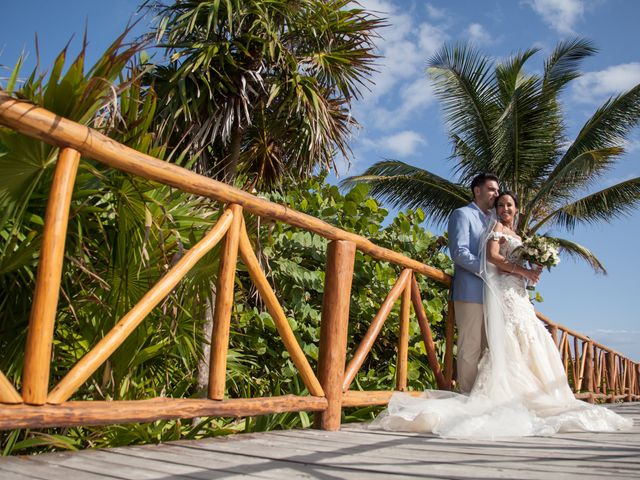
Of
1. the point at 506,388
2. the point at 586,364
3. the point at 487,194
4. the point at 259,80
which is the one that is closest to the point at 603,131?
the point at 586,364

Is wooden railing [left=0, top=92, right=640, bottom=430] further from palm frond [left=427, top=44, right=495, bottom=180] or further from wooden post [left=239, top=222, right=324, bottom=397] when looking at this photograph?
palm frond [left=427, top=44, right=495, bottom=180]

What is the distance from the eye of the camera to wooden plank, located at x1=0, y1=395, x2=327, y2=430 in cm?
167

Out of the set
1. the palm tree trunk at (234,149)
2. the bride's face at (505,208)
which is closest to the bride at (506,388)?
Answer: the bride's face at (505,208)

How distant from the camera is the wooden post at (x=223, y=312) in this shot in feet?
7.83

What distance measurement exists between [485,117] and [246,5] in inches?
292

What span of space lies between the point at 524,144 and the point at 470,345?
10442 mm

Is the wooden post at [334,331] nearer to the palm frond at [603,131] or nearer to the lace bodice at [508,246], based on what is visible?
the lace bodice at [508,246]

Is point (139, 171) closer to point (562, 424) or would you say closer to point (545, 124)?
point (562, 424)

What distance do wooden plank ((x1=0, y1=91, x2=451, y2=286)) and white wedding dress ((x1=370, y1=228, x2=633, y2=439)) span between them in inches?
43.5

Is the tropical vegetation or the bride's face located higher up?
the bride's face

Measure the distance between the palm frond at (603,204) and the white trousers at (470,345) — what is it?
11272 mm

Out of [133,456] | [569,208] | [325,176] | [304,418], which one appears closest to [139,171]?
[133,456]

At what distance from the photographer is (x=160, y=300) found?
2.15m

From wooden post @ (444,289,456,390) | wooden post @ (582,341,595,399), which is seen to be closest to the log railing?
wooden post @ (582,341,595,399)
